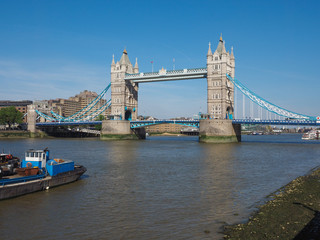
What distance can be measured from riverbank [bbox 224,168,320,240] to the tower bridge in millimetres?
53562

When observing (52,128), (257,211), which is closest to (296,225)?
(257,211)

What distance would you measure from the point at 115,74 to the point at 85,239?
86.2 metres

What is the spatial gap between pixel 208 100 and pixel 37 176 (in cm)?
6282

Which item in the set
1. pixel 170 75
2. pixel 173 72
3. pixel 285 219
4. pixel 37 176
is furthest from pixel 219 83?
pixel 285 219

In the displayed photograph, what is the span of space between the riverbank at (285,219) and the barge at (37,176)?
38.2ft

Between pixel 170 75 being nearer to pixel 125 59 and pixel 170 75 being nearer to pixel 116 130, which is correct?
pixel 125 59

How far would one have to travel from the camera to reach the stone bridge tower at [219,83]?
3061 inches

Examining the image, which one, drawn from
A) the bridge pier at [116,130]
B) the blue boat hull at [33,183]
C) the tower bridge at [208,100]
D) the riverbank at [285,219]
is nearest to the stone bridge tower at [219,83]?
the tower bridge at [208,100]

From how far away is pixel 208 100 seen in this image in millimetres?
79625

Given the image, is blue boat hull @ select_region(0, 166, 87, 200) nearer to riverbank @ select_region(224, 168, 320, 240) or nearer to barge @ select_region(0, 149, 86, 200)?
barge @ select_region(0, 149, 86, 200)

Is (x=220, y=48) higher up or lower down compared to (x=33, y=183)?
higher up

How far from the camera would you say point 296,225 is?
13109 mm

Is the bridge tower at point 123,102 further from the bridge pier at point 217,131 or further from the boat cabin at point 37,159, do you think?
the boat cabin at point 37,159

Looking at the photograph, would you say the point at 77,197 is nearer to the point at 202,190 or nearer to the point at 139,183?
the point at 139,183
